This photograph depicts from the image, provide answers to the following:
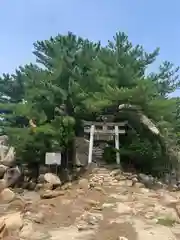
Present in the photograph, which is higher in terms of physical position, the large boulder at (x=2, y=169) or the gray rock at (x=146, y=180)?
the large boulder at (x=2, y=169)

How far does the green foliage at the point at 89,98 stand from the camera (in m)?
12.8

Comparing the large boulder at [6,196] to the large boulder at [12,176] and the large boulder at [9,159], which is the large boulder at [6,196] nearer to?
the large boulder at [12,176]

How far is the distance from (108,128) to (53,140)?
2347mm

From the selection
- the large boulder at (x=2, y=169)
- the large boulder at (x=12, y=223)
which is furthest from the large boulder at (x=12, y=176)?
the large boulder at (x=12, y=223)

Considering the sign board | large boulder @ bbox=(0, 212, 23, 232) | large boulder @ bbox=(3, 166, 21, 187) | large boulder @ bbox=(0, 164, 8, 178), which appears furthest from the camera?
large boulder @ bbox=(0, 164, 8, 178)

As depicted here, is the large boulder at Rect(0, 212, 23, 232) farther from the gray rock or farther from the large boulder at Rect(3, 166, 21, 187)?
the large boulder at Rect(3, 166, 21, 187)

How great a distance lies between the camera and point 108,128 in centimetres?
1336

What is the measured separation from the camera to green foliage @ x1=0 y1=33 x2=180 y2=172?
12.8m

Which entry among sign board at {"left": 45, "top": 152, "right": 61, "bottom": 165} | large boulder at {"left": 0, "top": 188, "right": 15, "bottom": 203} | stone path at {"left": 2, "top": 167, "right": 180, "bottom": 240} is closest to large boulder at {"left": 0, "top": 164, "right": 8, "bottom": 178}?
sign board at {"left": 45, "top": 152, "right": 61, "bottom": 165}

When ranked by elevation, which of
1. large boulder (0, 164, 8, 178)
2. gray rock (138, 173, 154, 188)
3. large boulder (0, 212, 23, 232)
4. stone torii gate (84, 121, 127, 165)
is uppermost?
stone torii gate (84, 121, 127, 165)

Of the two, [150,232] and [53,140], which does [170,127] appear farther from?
[150,232]

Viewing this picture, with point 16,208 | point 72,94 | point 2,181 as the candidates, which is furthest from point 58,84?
point 16,208

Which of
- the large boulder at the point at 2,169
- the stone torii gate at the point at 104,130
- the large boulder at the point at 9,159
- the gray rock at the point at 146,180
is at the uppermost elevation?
the stone torii gate at the point at 104,130

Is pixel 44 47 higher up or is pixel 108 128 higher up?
pixel 44 47
